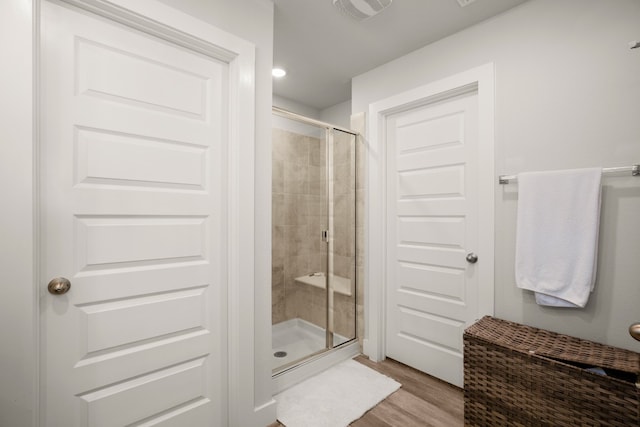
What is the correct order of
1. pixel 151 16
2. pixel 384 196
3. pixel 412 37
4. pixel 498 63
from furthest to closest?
pixel 384 196
pixel 412 37
pixel 498 63
pixel 151 16

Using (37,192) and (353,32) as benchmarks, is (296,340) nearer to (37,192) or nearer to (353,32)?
(37,192)

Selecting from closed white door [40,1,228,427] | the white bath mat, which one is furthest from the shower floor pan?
closed white door [40,1,228,427]

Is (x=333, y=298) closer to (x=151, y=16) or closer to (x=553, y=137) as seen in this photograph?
(x=553, y=137)

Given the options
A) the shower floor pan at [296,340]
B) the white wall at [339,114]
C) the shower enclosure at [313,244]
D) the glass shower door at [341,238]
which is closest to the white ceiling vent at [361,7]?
the shower enclosure at [313,244]

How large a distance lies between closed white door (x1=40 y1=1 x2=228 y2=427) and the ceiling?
73 cm

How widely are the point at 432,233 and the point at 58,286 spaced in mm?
2139

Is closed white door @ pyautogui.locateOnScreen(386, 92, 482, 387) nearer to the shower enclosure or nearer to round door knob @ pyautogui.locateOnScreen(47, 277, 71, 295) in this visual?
the shower enclosure

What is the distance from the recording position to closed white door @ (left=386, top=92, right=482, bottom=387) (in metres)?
A: 2.02

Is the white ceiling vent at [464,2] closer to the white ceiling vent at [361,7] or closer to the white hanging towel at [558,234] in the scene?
the white ceiling vent at [361,7]

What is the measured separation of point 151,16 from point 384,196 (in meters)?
1.87

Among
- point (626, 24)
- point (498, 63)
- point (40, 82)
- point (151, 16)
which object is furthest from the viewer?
point (498, 63)

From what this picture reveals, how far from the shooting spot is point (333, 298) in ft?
8.05

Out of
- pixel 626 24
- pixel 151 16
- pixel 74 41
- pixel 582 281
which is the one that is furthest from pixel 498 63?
pixel 74 41

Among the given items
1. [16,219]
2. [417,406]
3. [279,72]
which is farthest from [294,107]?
[417,406]
